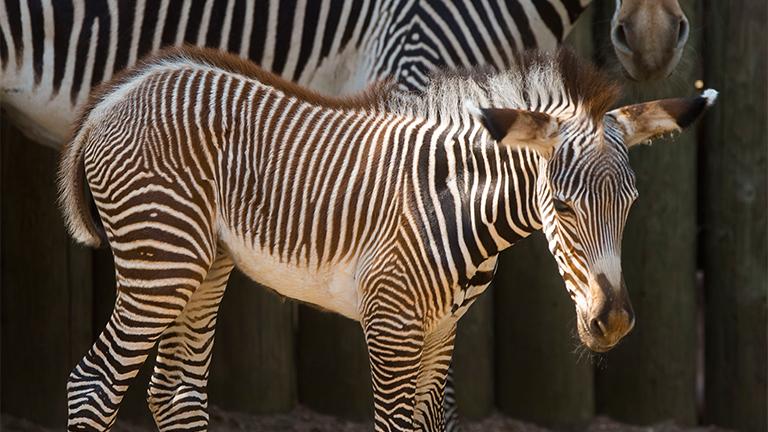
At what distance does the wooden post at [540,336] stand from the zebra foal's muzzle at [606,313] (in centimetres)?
246

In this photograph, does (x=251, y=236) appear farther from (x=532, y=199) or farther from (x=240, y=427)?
(x=240, y=427)

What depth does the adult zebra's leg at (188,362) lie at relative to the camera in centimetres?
566

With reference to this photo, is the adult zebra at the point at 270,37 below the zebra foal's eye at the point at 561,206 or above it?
above

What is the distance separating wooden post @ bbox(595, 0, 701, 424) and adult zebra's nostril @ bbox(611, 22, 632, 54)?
765 mm

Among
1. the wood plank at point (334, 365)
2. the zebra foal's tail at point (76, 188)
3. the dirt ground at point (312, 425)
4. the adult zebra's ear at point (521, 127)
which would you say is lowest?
the dirt ground at point (312, 425)

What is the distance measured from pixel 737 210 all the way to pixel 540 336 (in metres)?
1.34

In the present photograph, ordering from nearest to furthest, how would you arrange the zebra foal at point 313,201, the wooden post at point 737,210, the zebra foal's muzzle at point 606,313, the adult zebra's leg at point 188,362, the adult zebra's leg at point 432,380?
the zebra foal's muzzle at point 606,313, the zebra foal at point 313,201, the adult zebra's leg at point 432,380, the adult zebra's leg at point 188,362, the wooden post at point 737,210

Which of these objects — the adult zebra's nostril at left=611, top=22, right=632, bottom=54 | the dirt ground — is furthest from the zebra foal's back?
the dirt ground

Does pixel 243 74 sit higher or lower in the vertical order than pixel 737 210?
higher

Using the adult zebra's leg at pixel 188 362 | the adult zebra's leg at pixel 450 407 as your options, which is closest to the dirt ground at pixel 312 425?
the adult zebra's leg at pixel 450 407

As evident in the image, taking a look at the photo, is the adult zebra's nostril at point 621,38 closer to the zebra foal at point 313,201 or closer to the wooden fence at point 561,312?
the wooden fence at point 561,312

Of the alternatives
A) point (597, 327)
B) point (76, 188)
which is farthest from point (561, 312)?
point (76, 188)

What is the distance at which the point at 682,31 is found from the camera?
5996 millimetres

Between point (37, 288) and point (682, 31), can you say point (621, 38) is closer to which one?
point (682, 31)
